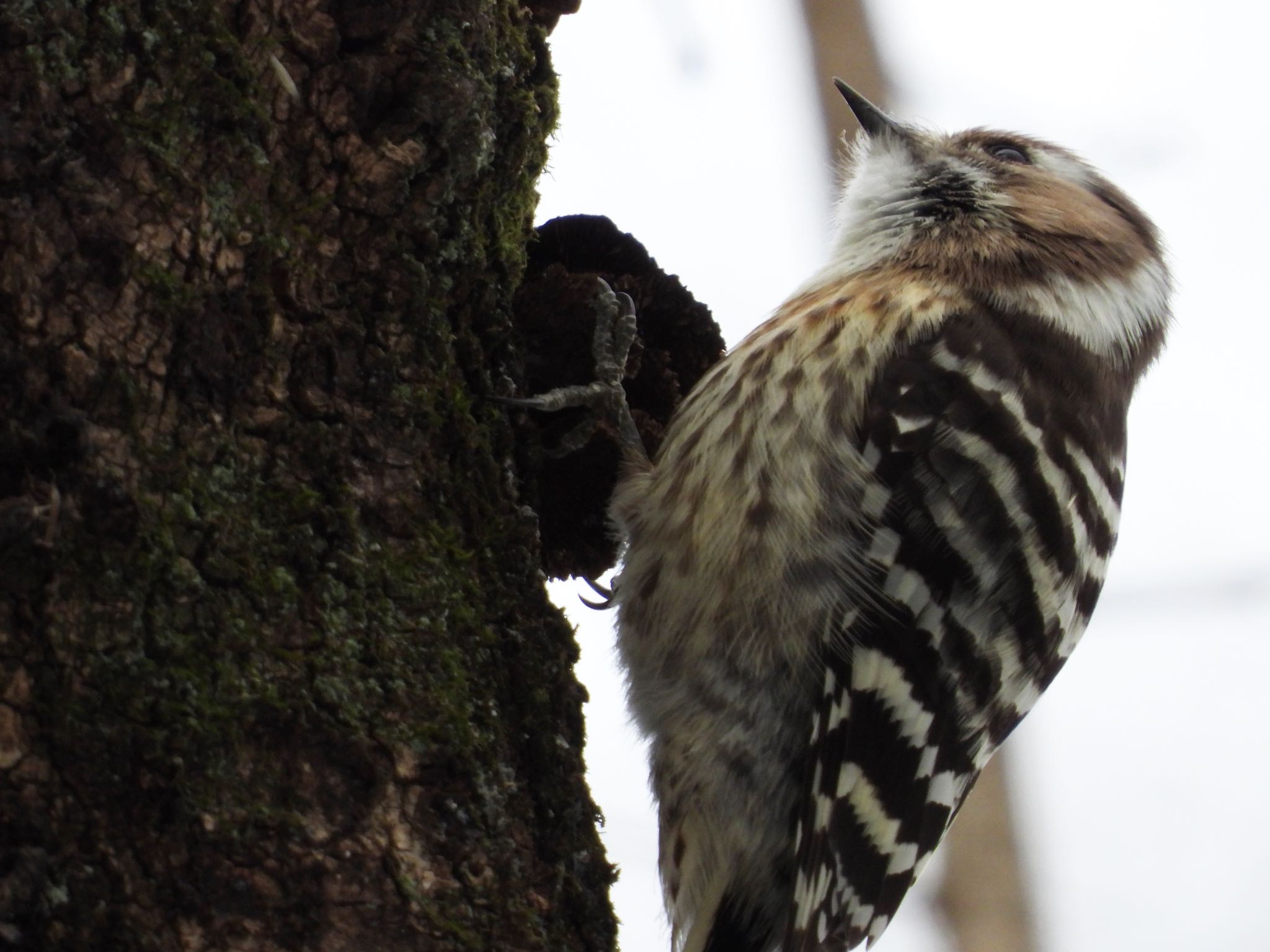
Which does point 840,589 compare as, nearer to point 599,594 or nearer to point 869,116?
point 599,594

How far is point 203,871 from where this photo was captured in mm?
1363

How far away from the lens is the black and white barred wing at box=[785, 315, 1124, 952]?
7.80 ft

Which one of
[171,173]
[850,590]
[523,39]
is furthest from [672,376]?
[171,173]

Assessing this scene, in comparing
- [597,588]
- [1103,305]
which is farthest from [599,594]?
[1103,305]

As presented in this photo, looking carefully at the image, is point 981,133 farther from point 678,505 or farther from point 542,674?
point 542,674

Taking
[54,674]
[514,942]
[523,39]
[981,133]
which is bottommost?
[514,942]

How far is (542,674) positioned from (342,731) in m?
0.40

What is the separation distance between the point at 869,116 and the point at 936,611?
5.67 feet

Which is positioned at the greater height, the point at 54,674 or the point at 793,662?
the point at 793,662

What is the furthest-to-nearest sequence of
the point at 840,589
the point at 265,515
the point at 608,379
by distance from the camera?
the point at 608,379 → the point at 840,589 → the point at 265,515

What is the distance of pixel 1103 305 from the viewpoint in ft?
10.4

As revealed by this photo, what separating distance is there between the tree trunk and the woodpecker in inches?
23.4

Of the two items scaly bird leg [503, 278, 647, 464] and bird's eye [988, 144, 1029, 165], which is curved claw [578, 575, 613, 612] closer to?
scaly bird leg [503, 278, 647, 464]

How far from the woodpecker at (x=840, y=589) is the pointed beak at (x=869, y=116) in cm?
92
